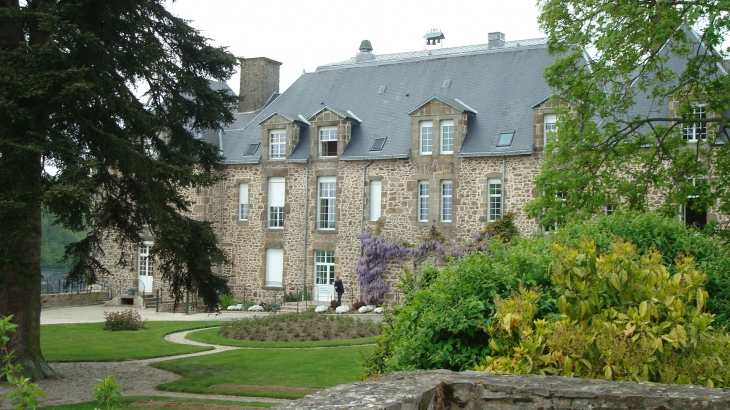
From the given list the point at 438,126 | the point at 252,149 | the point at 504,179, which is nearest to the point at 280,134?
the point at 252,149

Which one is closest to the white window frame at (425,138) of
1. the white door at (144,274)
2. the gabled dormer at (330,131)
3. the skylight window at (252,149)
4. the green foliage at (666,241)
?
the gabled dormer at (330,131)

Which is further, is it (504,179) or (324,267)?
(324,267)

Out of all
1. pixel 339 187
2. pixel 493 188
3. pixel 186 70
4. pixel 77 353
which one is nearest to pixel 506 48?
pixel 493 188

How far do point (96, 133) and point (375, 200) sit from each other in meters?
17.4

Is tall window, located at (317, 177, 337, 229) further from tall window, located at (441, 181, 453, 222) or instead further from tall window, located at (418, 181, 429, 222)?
tall window, located at (441, 181, 453, 222)

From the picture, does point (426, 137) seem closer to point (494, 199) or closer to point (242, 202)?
point (494, 199)

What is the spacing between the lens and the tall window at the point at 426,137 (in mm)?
29016

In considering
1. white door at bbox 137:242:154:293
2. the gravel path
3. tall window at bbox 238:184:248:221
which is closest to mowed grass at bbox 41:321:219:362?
the gravel path

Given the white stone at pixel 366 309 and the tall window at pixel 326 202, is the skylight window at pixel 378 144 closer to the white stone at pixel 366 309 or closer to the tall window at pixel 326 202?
the tall window at pixel 326 202

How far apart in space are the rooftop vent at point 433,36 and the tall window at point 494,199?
1193 centimetres

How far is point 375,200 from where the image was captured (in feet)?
99.1

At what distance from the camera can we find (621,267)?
636 centimetres

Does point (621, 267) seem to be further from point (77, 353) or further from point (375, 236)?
point (375, 236)

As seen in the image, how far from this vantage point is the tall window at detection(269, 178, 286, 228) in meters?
32.5
